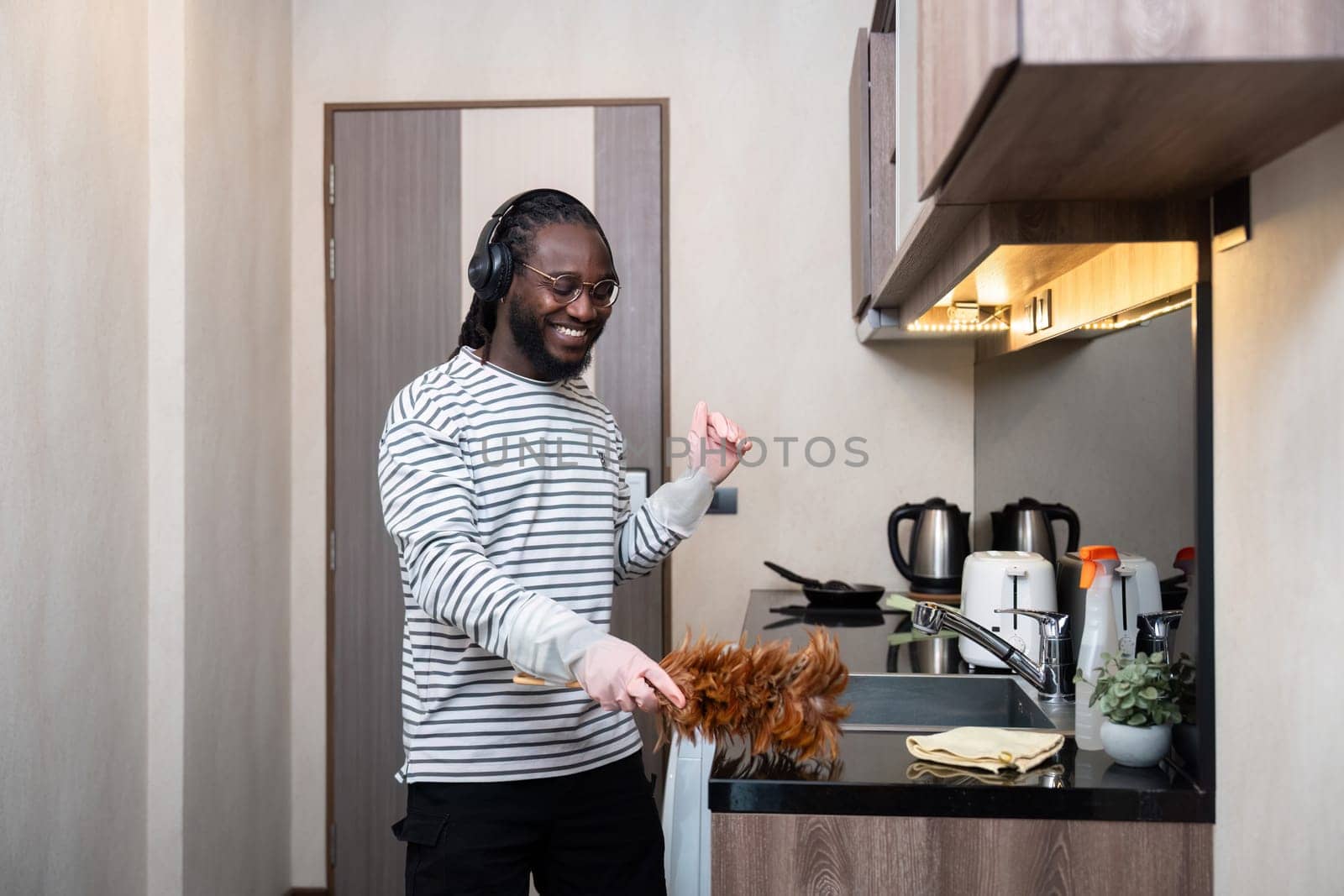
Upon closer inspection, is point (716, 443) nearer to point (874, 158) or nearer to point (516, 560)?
point (516, 560)

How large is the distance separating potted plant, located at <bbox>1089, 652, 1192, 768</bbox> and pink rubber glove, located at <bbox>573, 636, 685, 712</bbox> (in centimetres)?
51

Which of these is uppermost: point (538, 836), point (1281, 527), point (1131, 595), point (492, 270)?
point (492, 270)

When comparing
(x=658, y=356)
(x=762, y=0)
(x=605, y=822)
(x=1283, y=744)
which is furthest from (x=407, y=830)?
(x=762, y=0)

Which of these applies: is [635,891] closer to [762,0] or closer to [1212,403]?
[1212,403]

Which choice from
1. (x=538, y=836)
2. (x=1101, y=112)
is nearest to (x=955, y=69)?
(x=1101, y=112)

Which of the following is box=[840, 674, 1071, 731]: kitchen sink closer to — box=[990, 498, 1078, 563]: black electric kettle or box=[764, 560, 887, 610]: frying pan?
box=[990, 498, 1078, 563]: black electric kettle

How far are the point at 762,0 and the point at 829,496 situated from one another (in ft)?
4.26

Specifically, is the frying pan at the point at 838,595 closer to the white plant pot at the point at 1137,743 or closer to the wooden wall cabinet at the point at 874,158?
the wooden wall cabinet at the point at 874,158

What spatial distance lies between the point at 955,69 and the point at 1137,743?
800mm

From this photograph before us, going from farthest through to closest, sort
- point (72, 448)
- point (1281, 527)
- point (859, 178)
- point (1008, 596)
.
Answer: point (859, 178), point (72, 448), point (1008, 596), point (1281, 527)

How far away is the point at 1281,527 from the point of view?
1008 millimetres

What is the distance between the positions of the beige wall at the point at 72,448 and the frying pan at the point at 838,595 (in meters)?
1.48

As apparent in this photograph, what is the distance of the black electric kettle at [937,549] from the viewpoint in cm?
266

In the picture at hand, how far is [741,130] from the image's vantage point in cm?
284
